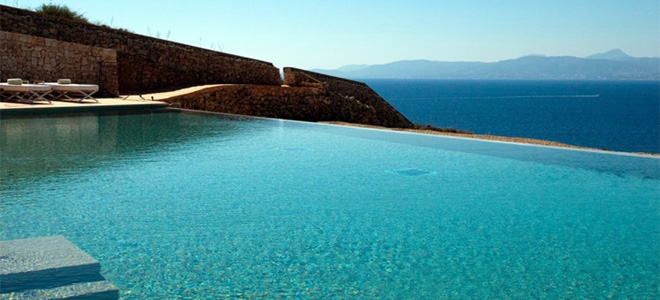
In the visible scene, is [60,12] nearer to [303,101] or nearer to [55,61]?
[55,61]

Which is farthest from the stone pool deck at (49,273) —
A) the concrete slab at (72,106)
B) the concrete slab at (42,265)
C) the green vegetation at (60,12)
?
the green vegetation at (60,12)

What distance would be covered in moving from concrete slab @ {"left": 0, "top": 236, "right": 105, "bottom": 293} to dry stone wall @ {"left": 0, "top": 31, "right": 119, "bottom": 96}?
11809mm

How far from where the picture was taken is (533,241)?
4969mm

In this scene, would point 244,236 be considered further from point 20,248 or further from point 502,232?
point 502,232

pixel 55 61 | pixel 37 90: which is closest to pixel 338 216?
pixel 37 90

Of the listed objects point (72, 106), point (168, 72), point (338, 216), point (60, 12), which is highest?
point (60, 12)

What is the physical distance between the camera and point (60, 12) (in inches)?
699

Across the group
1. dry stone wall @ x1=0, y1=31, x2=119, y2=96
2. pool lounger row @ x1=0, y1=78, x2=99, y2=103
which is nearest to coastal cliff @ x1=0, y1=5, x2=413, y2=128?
dry stone wall @ x1=0, y1=31, x2=119, y2=96

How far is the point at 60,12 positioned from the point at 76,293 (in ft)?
53.2

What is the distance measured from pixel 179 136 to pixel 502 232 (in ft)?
20.9

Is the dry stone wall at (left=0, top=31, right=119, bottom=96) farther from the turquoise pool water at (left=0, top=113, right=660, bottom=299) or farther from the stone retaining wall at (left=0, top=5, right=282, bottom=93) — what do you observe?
the turquoise pool water at (left=0, top=113, right=660, bottom=299)

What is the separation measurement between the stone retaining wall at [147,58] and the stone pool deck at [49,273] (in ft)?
42.9

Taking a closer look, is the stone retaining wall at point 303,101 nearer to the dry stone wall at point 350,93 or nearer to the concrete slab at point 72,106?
the dry stone wall at point 350,93

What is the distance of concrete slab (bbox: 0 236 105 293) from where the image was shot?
3621 millimetres
